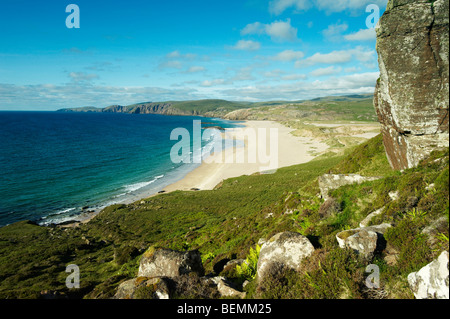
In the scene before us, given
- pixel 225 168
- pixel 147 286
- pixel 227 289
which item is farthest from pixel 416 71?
pixel 225 168

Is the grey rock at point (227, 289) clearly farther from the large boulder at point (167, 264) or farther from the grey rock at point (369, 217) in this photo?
the grey rock at point (369, 217)

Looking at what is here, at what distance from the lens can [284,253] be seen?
7461 millimetres

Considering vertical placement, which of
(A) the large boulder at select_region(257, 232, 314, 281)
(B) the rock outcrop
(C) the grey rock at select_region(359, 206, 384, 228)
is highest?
(B) the rock outcrop

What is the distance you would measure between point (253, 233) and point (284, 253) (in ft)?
27.9

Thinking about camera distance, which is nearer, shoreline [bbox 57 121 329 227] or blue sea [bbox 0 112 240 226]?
blue sea [bbox 0 112 240 226]

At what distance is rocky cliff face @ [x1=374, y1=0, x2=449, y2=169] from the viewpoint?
9.80m

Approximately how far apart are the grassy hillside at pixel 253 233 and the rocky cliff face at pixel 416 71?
133 cm

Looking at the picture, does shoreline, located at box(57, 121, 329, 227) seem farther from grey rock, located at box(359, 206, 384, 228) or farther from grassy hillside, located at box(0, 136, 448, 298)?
grey rock, located at box(359, 206, 384, 228)

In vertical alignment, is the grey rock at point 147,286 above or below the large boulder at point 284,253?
below

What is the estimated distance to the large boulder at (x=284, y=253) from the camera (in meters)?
7.22

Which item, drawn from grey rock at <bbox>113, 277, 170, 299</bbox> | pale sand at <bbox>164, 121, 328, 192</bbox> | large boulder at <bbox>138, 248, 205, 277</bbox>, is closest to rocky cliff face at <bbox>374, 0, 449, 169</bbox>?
large boulder at <bbox>138, 248, 205, 277</bbox>

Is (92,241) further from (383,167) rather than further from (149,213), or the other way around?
(383,167)

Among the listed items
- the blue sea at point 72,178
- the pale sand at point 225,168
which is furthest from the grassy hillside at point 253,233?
the pale sand at point 225,168

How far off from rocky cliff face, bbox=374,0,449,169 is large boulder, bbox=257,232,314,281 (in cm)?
850
